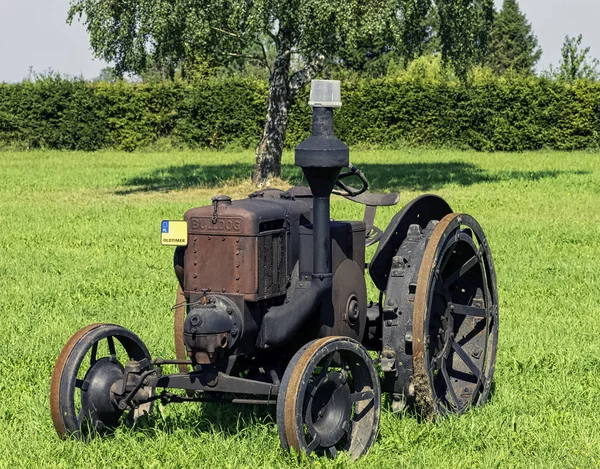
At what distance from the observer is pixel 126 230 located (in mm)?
14344

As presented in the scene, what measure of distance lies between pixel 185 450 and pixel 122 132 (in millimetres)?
30043

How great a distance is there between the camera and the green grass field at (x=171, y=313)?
498 cm

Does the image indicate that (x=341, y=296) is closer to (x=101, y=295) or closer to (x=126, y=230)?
(x=101, y=295)

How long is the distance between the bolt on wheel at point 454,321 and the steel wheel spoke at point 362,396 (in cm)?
29

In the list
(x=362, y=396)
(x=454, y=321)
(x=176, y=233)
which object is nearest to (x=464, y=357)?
(x=454, y=321)

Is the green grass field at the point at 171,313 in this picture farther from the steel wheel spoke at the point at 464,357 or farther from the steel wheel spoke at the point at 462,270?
the steel wheel spoke at the point at 462,270

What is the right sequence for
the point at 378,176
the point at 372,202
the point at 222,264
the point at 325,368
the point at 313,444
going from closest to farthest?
the point at 313,444 < the point at 325,368 < the point at 222,264 < the point at 372,202 < the point at 378,176

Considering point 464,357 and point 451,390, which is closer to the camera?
point 451,390

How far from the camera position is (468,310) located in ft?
18.7

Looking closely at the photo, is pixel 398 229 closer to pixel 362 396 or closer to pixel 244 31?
pixel 362 396

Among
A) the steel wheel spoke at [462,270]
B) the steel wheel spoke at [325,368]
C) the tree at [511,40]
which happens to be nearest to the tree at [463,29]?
the steel wheel spoke at [462,270]

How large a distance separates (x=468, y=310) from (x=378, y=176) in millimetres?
18501

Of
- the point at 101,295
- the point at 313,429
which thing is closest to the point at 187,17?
the point at 101,295

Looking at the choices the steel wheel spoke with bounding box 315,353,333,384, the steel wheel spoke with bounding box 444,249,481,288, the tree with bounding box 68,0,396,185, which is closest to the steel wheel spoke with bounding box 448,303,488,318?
the steel wheel spoke with bounding box 444,249,481,288
